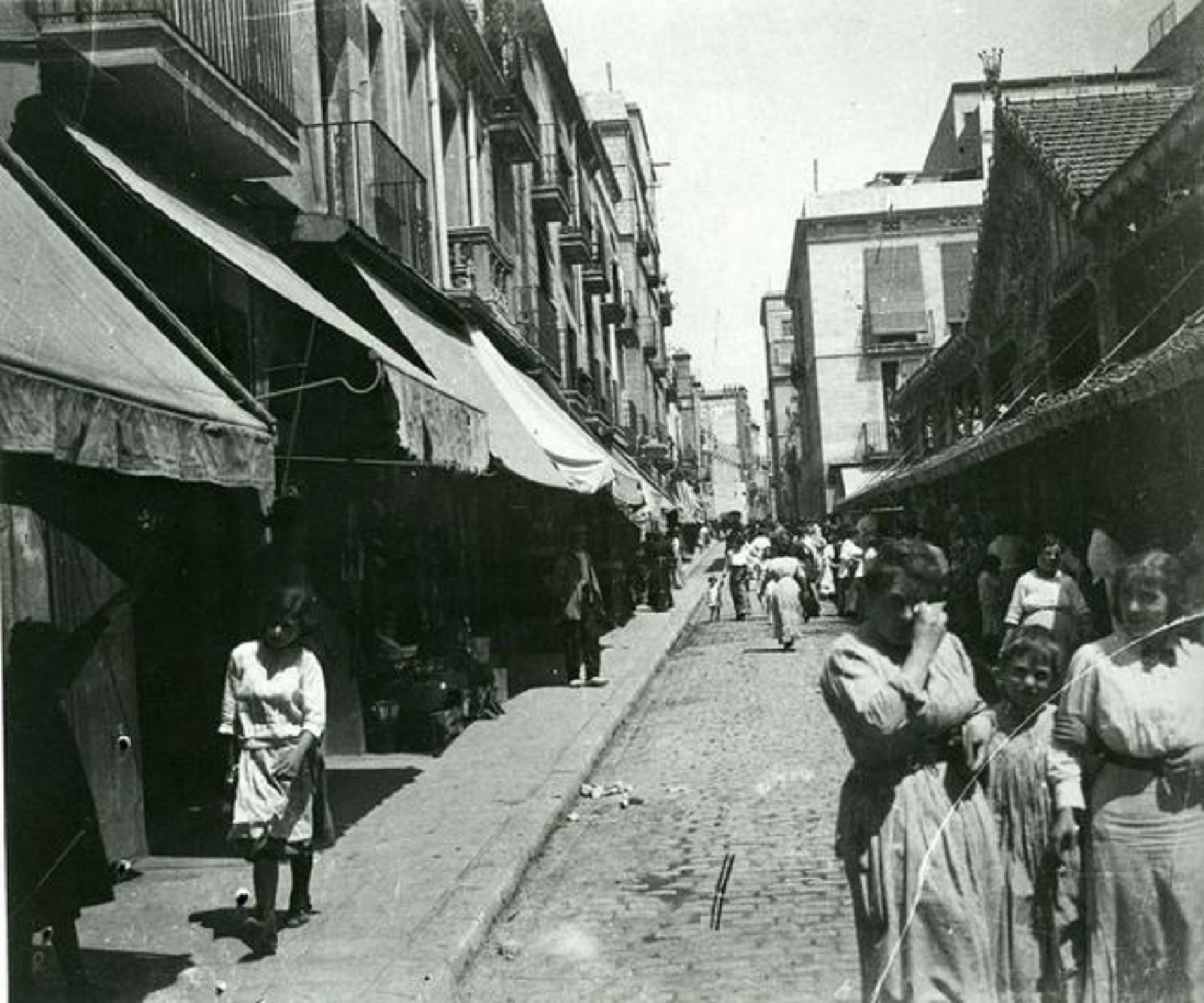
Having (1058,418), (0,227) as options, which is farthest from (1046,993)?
(1058,418)

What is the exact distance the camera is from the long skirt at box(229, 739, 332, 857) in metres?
5.38

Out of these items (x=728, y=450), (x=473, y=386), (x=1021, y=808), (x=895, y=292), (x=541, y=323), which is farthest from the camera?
(x=728, y=450)

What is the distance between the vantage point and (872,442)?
4803 centimetres

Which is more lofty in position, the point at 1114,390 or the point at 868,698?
the point at 1114,390

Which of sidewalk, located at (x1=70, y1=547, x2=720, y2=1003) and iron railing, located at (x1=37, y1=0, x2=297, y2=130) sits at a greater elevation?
iron railing, located at (x1=37, y1=0, x2=297, y2=130)

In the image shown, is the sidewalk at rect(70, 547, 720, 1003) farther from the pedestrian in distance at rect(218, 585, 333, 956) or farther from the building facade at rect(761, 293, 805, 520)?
the building facade at rect(761, 293, 805, 520)

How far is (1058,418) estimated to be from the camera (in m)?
10.3

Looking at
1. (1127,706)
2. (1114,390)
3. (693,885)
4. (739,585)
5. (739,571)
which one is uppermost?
(1114,390)

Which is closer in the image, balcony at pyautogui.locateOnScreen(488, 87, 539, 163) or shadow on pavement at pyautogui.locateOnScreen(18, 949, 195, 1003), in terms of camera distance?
shadow on pavement at pyautogui.locateOnScreen(18, 949, 195, 1003)

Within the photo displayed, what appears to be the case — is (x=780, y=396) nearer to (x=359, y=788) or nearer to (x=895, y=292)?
(x=895, y=292)

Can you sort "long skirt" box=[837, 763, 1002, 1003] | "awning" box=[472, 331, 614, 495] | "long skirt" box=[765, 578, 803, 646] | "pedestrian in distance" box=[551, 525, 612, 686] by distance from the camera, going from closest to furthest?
"long skirt" box=[837, 763, 1002, 1003] → "awning" box=[472, 331, 614, 495] → "pedestrian in distance" box=[551, 525, 612, 686] → "long skirt" box=[765, 578, 803, 646]

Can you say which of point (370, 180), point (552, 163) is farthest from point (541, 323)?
point (370, 180)

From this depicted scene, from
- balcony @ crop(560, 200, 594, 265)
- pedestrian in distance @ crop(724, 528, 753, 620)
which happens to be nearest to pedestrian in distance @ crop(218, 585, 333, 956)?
pedestrian in distance @ crop(724, 528, 753, 620)

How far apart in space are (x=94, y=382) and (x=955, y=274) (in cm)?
4316
